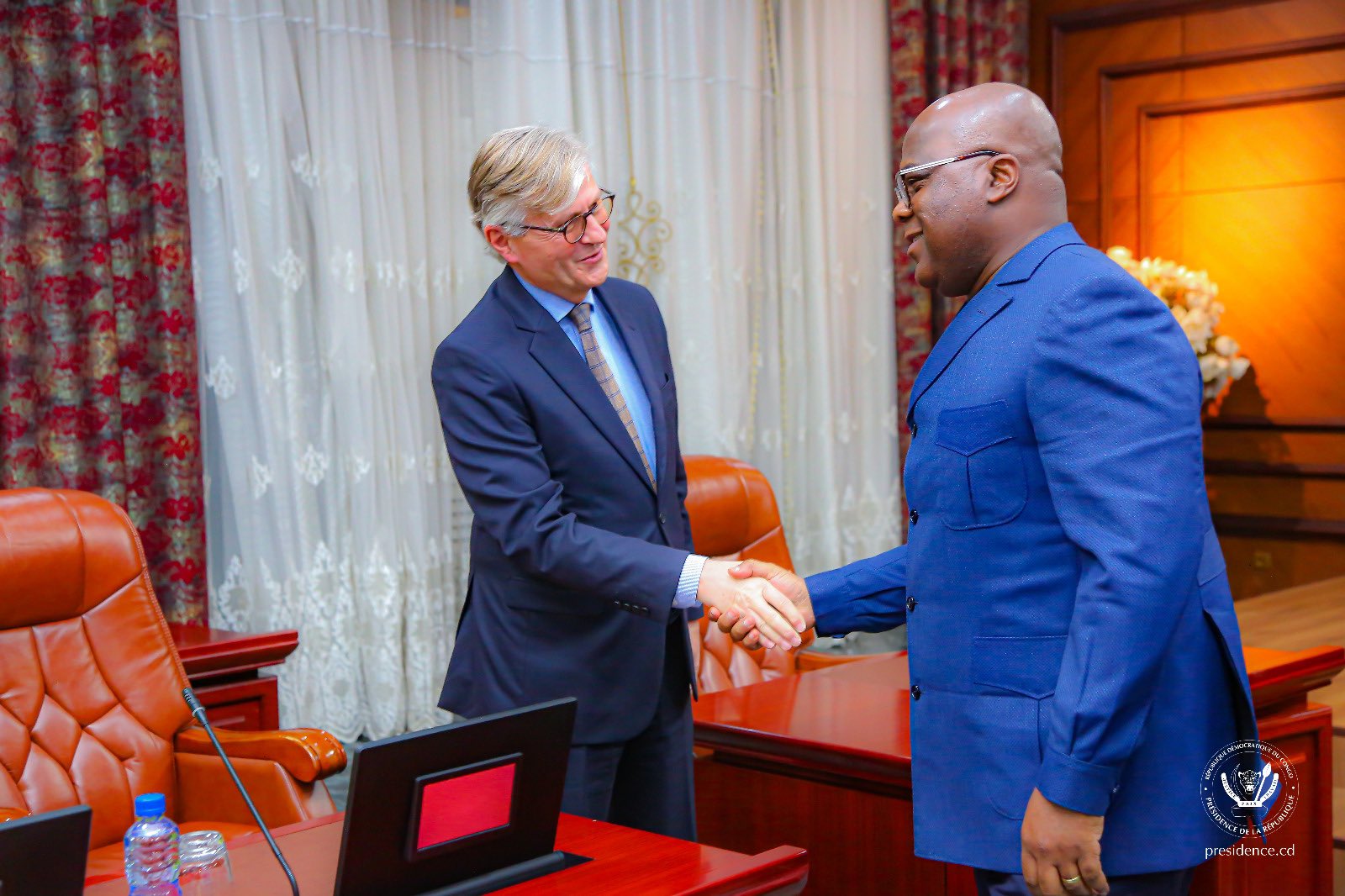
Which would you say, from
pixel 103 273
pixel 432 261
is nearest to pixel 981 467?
pixel 103 273

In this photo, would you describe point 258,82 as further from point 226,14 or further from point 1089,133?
point 1089,133

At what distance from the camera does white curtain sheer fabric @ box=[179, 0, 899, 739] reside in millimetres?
A: 3326

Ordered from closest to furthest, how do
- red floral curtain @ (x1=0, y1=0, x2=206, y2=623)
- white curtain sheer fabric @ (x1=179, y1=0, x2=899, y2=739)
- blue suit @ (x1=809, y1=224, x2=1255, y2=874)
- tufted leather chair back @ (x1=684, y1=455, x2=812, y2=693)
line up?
blue suit @ (x1=809, y1=224, x2=1255, y2=874) → red floral curtain @ (x1=0, y1=0, x2=206, y2=623) → tufted leather chair back @ (x1=684, y1=455, x2=812, y2=693) → white curtain sheer fabric @ (x1=179, y1=0, x2=899, y2=739)

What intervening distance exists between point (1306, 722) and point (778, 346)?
2568mm

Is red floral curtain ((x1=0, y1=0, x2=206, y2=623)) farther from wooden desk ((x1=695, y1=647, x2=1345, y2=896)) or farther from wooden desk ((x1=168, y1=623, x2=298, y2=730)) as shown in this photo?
wooden desk ((x1=695, y1=647, x2=1345, y2=896))

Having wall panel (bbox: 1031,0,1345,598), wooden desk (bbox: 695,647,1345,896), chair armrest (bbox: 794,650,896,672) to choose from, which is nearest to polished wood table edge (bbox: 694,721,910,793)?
wooden desk (bbox: 695,647,1345,896)

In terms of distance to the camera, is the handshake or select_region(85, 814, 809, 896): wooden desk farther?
the handshake

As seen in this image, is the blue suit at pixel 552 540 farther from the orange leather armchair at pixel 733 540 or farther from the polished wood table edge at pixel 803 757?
the orange leather armchair at pixel 733 540

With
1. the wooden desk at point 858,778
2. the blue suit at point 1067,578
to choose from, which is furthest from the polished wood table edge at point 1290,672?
the blue suit at point 1067,578

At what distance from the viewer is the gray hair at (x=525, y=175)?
1.92m

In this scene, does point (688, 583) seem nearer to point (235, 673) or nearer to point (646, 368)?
point (646, 368)

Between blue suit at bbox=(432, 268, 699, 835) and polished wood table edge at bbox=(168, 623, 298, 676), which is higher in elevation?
blue suit at bbox=(432, 268, 699, 835)

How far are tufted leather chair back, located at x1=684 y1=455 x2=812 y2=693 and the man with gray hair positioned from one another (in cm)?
106

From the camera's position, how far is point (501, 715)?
136cm
